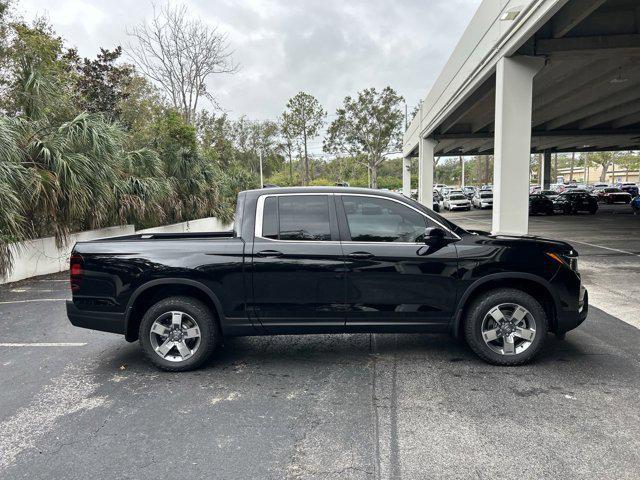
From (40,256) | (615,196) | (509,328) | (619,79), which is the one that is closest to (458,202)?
(615,196)

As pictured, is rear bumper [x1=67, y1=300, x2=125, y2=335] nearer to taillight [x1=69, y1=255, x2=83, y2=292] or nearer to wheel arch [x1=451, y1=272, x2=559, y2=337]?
taillight [x1=69, y1=255, x2=83, y2=292]

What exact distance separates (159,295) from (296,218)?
160cm

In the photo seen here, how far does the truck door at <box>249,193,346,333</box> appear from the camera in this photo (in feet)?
14.9

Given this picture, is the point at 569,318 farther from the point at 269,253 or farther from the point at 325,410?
the point at 269,253

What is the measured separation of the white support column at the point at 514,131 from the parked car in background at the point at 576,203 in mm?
20646

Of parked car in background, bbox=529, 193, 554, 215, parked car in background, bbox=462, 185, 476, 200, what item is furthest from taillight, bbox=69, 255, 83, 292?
parked car in background, bbox=462, 185, 476, 200

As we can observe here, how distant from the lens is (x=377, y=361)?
16.0 feet

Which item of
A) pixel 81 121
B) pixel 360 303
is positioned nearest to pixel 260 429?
pixel 360 303

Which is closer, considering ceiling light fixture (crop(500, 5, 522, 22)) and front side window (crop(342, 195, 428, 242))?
front side window (crop(342, 195, 428, 242))

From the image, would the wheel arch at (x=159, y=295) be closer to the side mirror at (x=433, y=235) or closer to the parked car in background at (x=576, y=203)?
the side mirror at (x=433, y=235)

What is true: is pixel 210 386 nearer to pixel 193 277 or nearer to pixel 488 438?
pixel 193 277

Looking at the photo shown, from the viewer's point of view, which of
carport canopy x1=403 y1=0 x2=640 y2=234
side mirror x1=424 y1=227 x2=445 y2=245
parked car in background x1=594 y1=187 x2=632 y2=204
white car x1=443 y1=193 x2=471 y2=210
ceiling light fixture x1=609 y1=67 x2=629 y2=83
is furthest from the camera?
parked car in background x1=594 y1=187 x2=632 y2=204

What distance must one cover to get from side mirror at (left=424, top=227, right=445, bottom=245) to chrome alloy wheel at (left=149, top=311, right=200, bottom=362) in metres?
2.43

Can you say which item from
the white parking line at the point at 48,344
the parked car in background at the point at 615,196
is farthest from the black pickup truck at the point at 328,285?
the parked car in background at the point at 615,196
